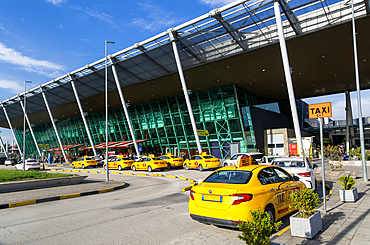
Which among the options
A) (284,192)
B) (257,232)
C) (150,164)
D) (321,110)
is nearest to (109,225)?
(257,232)

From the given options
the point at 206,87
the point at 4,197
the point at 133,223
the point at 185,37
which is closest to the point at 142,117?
the point at 206,87

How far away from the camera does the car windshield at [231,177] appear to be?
19.9 feet

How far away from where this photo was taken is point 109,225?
6.65 meters

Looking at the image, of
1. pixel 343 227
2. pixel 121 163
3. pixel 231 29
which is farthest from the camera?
pixel 121 163

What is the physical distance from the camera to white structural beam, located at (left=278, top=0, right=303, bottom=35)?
20.0 metres

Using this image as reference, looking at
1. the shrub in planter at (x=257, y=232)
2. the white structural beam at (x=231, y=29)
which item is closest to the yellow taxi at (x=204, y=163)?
the white structural beam at (x=231, y=29)

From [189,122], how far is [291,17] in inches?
904

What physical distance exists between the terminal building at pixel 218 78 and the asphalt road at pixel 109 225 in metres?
17.7

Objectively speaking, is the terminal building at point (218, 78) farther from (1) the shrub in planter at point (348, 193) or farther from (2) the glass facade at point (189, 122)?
(1) the shrub in planter at point (348, 193)

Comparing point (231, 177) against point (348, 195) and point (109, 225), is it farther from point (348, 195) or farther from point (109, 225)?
point (348, 195)

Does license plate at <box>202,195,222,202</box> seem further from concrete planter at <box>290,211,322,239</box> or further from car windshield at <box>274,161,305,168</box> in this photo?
car windshield at <box>274,161,305,168</box>

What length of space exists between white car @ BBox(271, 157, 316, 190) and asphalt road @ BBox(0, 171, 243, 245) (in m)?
4.66

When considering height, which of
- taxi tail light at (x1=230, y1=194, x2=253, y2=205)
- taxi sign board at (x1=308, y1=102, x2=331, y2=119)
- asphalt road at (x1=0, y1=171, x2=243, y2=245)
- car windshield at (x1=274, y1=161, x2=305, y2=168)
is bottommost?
asphalt road at (x1=0, y1=171, x2=243, y2=245)

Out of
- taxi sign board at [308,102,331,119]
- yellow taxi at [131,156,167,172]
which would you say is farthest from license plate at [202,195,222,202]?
yellow taxi at [131,156,167,172]
